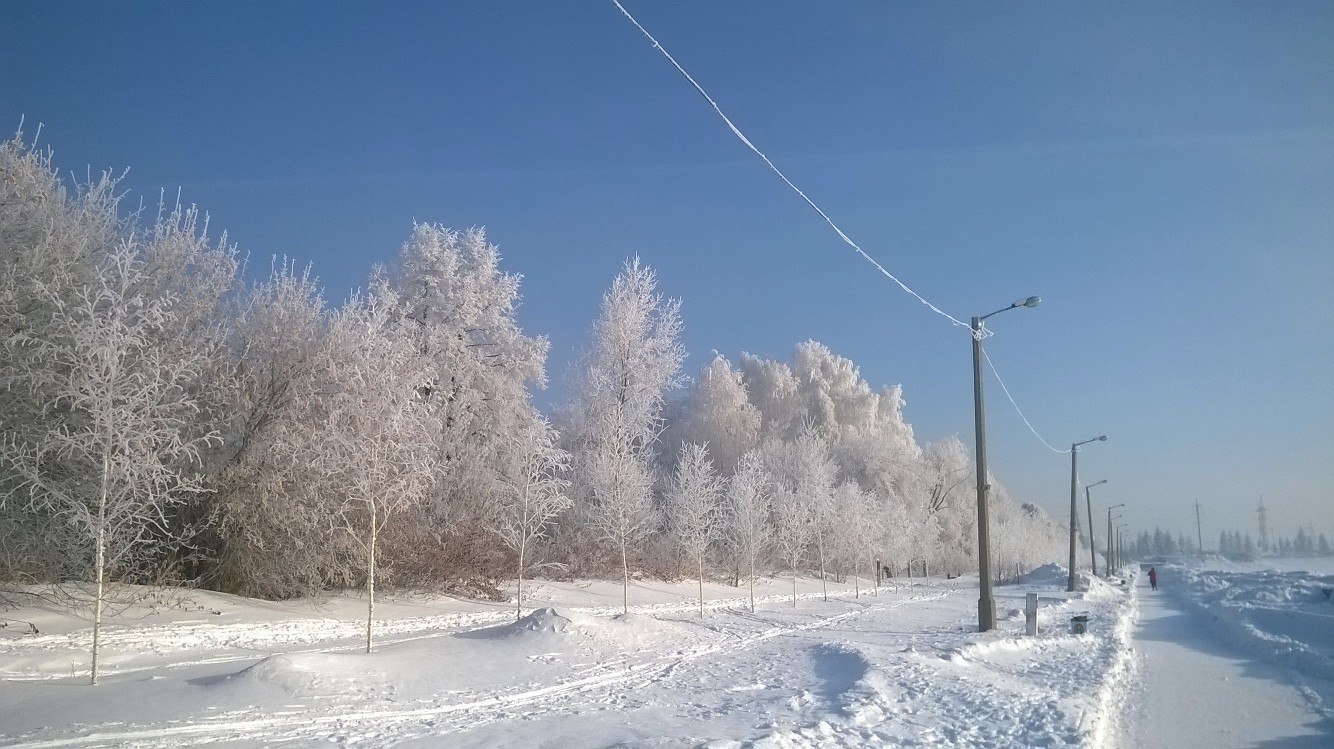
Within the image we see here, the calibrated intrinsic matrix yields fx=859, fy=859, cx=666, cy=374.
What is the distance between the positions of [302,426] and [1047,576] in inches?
2650

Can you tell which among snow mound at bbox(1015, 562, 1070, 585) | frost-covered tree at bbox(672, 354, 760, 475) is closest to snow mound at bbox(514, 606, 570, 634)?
frost-covered tree at bbox(672, 354, 760, 475)

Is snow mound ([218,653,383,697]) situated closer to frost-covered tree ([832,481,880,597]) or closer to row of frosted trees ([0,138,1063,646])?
row of frosted trees ([0,138,1063,646])

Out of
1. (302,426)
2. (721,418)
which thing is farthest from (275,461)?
(721,418)

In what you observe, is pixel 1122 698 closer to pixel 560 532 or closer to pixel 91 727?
pixel 91 727

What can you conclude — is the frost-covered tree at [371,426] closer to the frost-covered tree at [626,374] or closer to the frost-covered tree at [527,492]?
the frost-covered tree at [527,492]

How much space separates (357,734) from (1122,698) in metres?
11.4

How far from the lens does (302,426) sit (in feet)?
70.6

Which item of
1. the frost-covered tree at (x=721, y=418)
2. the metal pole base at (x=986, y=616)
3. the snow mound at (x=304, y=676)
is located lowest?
the metal pole base at (x=986, y=616)

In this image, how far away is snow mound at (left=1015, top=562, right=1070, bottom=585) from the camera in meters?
66.0

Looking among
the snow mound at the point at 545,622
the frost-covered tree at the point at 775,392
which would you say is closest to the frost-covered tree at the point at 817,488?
the frost-covered tree at the point at 775,392

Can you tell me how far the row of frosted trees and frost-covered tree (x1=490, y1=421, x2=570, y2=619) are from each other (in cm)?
15

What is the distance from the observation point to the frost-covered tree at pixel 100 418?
12.4m

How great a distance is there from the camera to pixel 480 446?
3091 cm

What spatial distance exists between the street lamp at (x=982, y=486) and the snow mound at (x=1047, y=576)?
47.2m
